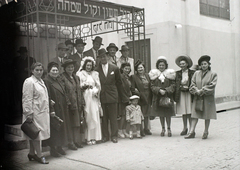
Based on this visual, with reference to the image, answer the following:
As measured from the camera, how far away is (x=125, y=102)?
679cm

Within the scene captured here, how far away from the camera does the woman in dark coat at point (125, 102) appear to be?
22.5 feet

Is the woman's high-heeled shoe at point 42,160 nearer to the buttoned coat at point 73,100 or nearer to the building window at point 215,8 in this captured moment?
the buttoned coat at point 73,100

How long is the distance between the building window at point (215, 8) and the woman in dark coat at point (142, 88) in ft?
19.3

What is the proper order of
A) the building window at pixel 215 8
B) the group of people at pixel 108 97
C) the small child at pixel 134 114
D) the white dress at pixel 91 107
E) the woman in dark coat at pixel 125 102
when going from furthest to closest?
the building window at pixel 215 8 → the woman in dark coat at pixel 125 102 → the small child at pixel 134 114 → the white dress at pixel 91 107 → the group of people at pixel 108 97

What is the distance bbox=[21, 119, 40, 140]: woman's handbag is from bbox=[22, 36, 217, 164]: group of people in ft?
0.58

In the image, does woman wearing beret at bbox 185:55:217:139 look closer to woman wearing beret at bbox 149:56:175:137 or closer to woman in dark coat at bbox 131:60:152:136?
woman wearing beret at bbox 149:56:175:137

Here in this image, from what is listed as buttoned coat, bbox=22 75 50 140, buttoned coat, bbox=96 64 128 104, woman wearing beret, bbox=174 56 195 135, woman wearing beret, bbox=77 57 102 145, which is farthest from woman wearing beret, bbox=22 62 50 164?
woman wearing beret, bbox=174 56 195 135

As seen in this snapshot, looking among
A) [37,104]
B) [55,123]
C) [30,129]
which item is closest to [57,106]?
[55,123]

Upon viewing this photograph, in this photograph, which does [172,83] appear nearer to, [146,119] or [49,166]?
[146,119]

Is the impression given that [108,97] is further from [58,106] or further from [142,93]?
[58,106]

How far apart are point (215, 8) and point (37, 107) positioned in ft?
31.2

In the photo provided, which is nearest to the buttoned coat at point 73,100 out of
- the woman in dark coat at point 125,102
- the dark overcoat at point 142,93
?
the woman in dark coat at point 125,102

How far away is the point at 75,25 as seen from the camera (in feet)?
36.0

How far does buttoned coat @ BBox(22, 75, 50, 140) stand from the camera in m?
4.88
